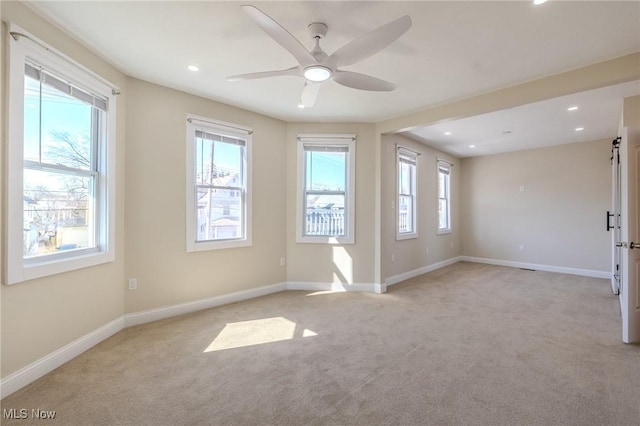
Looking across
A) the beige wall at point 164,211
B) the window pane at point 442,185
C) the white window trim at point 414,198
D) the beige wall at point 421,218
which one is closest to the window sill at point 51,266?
the beige wall at point 164,211

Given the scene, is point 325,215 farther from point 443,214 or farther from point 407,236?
point 443,214

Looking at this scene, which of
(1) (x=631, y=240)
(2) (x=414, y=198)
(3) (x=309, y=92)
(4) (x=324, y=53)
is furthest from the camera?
(2) (x=414, y=198)

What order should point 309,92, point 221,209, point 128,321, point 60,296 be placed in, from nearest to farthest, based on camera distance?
point 60,296 → point 309,92 → point 128,321 → point 221,209

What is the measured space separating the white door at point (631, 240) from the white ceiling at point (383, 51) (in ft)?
2.58

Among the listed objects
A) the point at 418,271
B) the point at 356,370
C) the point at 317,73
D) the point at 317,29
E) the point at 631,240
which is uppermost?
the point at 317,29

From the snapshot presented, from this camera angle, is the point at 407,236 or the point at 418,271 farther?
the point at 418,271

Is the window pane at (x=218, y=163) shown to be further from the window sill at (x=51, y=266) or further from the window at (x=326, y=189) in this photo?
the window sill at (x=51, y=266)

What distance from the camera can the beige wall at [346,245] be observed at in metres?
4.61

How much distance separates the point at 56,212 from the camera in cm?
243

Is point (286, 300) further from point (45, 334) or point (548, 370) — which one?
point (548, 370)

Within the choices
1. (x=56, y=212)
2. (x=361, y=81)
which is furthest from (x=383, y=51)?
(x=56, y=212)

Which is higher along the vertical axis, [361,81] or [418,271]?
[361,81]

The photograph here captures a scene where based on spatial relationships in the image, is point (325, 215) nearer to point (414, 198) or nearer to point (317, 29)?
point (414, 198)
